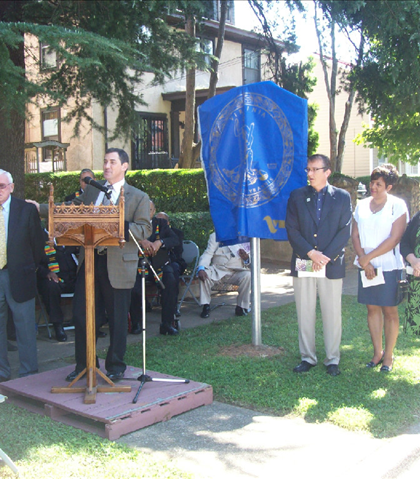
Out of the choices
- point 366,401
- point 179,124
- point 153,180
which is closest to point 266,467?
point 366,401

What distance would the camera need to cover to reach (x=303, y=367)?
5.56 metres

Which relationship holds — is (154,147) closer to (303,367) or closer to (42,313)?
(42,313)

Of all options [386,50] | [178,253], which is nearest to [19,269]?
[178,253]

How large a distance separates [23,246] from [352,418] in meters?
3.40

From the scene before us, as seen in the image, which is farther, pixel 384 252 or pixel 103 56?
pixel 103 56

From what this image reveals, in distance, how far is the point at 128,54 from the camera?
21.0 feet

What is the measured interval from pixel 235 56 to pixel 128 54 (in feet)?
65.0

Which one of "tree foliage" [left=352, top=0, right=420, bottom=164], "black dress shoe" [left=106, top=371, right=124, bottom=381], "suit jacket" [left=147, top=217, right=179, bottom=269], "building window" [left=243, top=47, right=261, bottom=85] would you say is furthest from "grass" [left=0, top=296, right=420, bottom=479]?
"building window" [left=243, top=47, right=261, bottom=85]

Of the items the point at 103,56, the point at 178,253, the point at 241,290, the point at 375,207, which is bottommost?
the point at 241,290

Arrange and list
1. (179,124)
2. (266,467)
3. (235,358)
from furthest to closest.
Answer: (179,124), (235,358), (266,467)

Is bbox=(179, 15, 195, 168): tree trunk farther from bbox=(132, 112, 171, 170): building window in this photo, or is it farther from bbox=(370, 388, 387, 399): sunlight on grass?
bbox=(370, 388, 387, 399): sunlight on grass

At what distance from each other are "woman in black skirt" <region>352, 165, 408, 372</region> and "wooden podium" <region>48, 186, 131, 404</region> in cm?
→ 250

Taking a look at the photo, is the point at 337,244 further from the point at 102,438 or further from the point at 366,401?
the point at 102,438

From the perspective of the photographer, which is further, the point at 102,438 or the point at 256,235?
the point at 256,235
